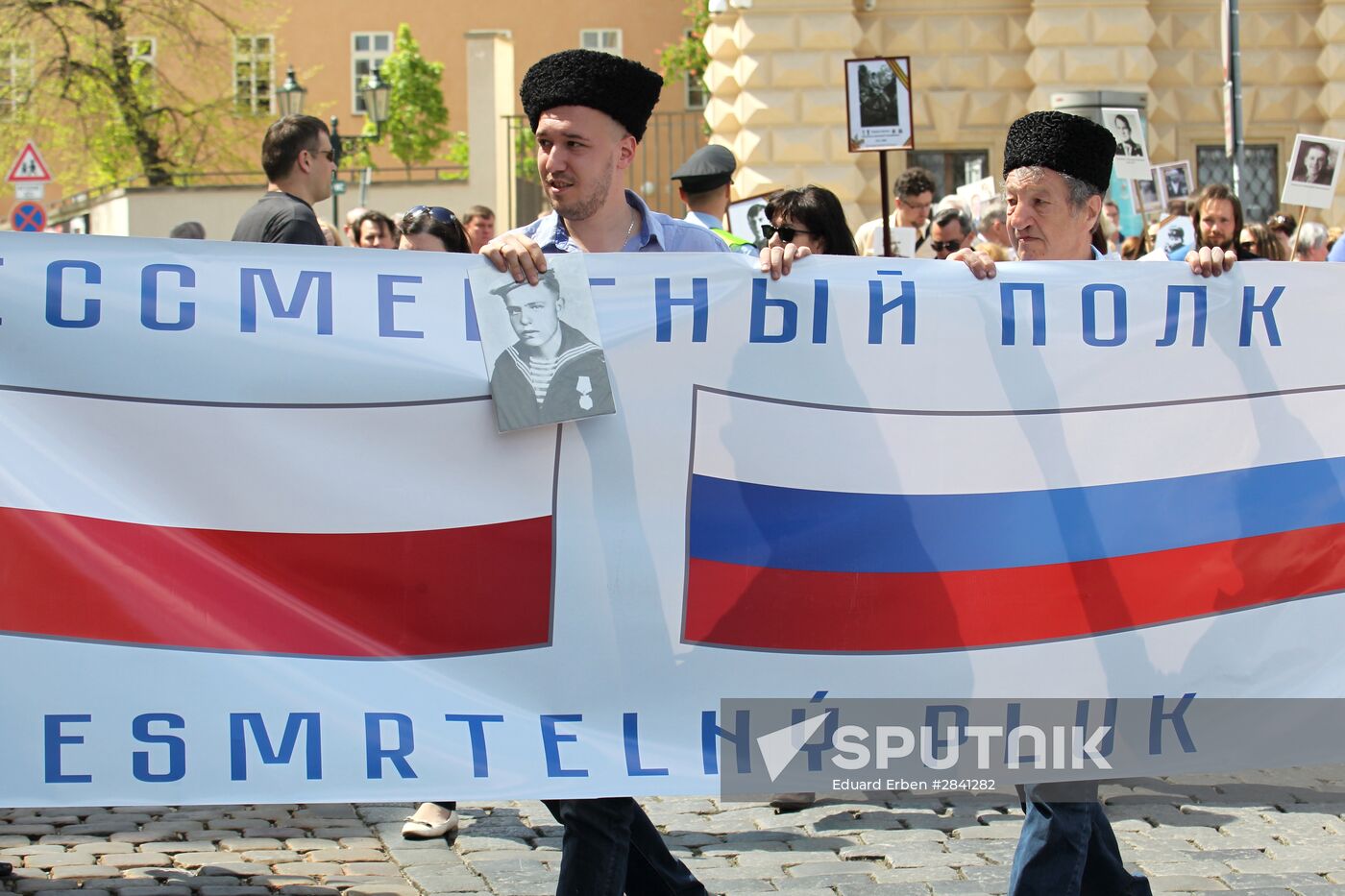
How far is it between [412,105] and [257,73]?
518 cm

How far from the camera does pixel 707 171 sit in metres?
7.70

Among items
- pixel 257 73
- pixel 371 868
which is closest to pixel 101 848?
pixel 371 868

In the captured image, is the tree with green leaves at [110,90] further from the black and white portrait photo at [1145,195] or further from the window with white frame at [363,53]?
the black and white portrait photo at [1145,195]

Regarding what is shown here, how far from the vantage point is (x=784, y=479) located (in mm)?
4453

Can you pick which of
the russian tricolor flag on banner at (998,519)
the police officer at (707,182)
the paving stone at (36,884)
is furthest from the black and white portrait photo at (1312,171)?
the paving stone at (36,884)

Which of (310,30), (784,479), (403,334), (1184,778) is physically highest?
(310,30)

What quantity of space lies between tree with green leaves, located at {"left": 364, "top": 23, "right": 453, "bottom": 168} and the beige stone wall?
29.6m

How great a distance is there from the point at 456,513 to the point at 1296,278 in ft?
7.49

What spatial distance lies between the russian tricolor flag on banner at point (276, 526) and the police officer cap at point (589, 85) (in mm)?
749

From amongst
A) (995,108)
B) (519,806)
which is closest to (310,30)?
(995,108)

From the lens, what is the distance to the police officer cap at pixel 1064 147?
15.1 feet

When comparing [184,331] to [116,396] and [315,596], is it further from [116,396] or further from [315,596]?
[315,596]

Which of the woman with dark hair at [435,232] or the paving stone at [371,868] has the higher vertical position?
the woman with dark hair at [435,232]

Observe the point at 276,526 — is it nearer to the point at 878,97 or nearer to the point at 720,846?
the point at 720,846
